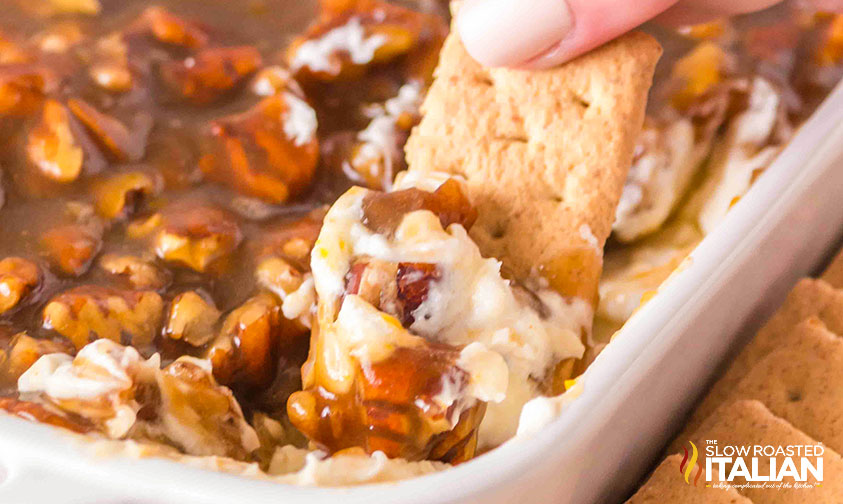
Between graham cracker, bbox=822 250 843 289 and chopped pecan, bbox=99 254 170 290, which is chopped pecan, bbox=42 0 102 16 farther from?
graham cracker, bbox=822 250 843 289

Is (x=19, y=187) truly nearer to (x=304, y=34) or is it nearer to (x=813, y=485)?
(x=304, y=34)

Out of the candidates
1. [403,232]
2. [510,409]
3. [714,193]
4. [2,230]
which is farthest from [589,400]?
[2,230]

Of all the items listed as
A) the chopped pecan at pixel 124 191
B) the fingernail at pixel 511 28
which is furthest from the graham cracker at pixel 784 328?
the chopped pecan at pixel 124 191

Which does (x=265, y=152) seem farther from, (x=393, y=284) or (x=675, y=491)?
(x=675, y=491)

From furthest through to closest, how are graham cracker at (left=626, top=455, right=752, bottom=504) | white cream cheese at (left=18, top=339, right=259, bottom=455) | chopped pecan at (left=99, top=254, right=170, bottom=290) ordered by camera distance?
chopped pecan at (left=99, top=254, right=170, bottom=290), graham cracker at (left=626, top=455, right=752, bottom=504), white cream cheese at (left=18, top=339, right=259, bottom=455)

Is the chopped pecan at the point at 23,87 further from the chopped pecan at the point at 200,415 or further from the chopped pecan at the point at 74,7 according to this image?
the chopped pecan at the point at 200,415

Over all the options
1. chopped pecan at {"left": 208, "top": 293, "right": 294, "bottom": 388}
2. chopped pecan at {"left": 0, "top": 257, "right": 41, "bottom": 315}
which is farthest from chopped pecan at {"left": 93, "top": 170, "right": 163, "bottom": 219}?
chopped pecan at {"left": 208, "top": 293, "right": 294, "bottom": 388}
